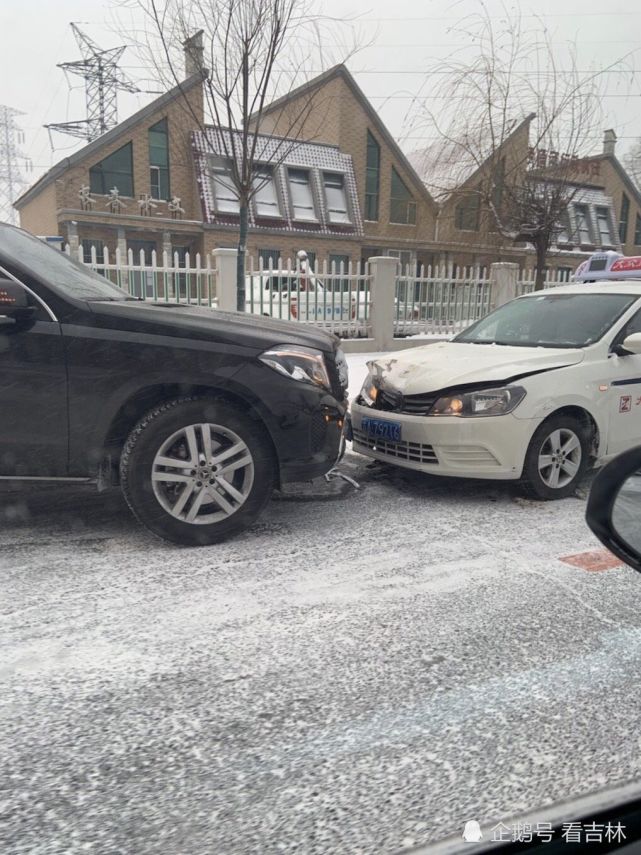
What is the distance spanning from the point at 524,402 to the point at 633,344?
1.05 metres

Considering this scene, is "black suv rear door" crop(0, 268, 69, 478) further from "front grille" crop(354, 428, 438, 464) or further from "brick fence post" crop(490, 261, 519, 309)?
"brick fence post" crop(490, 261, 519, 309)

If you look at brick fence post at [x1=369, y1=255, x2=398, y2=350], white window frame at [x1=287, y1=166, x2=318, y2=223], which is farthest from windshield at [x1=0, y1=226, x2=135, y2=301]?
white window frame at [x1=287, y1=166, x2=318, y2=223]

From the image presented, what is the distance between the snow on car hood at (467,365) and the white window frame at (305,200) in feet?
71.3

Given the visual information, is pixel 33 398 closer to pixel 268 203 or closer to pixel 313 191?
pixel 268 203

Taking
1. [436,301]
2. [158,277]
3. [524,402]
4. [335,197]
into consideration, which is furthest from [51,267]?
[335,197]

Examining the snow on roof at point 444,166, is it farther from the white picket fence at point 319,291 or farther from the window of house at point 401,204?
the window of house at point 401,204

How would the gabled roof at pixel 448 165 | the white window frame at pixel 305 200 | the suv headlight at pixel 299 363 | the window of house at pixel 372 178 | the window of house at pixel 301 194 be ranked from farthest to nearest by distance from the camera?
the window of house at pixel 372 178 < the window of house at pixel 301 194 < the white window frame at pixel 305 200 < the gabled roof at pixel 448 165 < the suv headlight at pixel 299 363

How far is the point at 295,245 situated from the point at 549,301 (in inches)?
826

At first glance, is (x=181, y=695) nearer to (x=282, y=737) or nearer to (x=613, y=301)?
(x=282, y=737)

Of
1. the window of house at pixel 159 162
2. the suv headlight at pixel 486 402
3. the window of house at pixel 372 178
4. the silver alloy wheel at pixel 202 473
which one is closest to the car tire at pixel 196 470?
the silver alloy wheel at pixel 202 473

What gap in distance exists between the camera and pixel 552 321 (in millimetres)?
5078

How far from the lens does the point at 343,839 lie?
1603mm

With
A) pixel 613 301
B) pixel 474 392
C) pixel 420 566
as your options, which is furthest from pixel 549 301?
pixel 420 566

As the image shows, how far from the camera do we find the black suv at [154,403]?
3.30 metres
